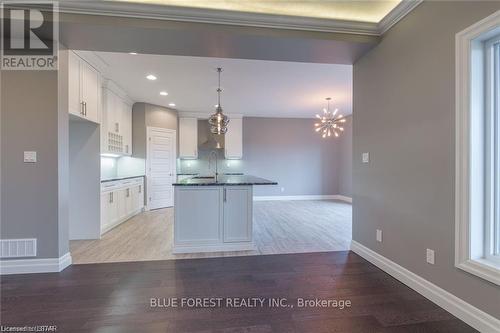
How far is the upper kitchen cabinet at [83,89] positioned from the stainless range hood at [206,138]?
399 cm

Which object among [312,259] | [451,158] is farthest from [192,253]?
[451,158]

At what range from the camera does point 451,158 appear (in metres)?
1.98

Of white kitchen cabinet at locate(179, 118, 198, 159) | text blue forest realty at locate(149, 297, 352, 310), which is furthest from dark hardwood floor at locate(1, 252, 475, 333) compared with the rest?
white kitchen cabinet at locate(179, 118, 198, 159)

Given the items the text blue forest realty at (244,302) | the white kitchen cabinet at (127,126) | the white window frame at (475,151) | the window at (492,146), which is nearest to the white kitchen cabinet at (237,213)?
the text blue forest realty at (244,302)

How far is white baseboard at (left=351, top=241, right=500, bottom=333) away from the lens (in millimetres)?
1736

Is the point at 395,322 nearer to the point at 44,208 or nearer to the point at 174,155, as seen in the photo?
the point at 44,208

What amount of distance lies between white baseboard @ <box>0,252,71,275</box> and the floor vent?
7 cm

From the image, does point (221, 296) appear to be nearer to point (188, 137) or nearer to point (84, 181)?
point (84, 181)

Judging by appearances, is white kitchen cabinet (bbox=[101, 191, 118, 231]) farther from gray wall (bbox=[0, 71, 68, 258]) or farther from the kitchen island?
the kitchen island

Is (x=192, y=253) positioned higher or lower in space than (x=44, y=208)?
lower

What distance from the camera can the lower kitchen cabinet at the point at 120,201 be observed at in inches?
166

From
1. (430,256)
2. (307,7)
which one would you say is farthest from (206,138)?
(430,256)

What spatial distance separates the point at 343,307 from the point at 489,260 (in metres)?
1.13

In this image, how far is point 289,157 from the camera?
8289 mm
